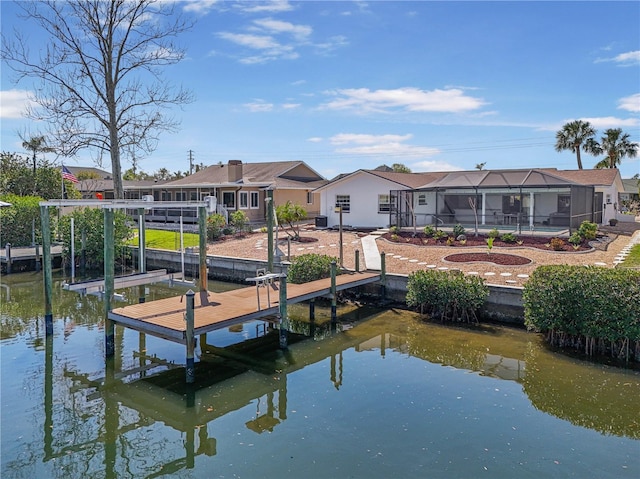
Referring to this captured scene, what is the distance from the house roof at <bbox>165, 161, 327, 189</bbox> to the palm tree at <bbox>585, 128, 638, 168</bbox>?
25.2m

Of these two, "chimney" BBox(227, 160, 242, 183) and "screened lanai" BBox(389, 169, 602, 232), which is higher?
"chimney" BBox(227, 160, 242, 183)

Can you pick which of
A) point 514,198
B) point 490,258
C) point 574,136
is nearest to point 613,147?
point 574,136

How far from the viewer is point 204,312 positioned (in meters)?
10.0

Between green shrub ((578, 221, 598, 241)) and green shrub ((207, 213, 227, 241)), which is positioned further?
green shrub ((207, 213, 227, 241))

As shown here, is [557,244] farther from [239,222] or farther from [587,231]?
[239,222]

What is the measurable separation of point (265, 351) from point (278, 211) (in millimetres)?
14570

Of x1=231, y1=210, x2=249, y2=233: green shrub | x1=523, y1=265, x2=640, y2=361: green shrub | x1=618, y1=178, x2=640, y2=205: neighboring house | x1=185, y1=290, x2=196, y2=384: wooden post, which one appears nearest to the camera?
x1=185, y1=290, x2=196, y2=384: wooden post

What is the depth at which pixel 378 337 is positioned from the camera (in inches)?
448

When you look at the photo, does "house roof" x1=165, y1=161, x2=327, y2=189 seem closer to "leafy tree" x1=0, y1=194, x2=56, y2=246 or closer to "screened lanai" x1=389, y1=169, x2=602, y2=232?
"screened lanai" x1=389, y1=169, x2=602, y2=232

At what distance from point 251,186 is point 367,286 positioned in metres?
18.1

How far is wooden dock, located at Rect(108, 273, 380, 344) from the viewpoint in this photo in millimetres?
9039

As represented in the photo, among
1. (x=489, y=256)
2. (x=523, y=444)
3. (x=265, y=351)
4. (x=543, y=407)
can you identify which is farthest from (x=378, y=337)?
(x=489, y=256)

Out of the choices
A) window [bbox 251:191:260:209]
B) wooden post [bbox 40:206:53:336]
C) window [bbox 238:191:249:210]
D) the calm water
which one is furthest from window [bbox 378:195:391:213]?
wooden post [bbox 40:206:53:336]

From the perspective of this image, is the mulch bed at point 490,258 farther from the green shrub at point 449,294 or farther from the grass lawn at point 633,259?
the green shrub at point 449,294
